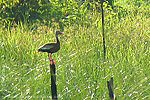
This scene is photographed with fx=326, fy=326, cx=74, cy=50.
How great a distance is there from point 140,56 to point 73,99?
120 cm

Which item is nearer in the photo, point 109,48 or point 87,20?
point 109,48

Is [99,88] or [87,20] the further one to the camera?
[87,20]

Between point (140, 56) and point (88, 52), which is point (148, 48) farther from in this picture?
point (88, 52)

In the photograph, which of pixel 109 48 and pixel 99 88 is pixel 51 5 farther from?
pixel 99 88

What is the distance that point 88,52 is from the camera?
432 centimetres

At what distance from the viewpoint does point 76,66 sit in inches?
153

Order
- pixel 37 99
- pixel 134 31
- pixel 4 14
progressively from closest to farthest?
pixel 37 99
pixel 134 31
pixel 4 14

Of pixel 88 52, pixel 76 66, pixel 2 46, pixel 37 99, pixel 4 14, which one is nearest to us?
pixel 37 99

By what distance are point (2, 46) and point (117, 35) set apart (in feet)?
5.77

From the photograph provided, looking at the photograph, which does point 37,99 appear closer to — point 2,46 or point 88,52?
point 88,52

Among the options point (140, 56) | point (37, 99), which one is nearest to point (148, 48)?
point (140, 56)

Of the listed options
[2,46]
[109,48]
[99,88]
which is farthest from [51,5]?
[99,88]

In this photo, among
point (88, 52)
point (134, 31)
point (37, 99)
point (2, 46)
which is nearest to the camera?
point (37, 99)

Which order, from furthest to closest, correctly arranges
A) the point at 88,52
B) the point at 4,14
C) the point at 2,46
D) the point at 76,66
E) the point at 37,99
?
the point at 4,14
the point at 2,46
the point at 88,52
the point at 76,66
the point at 37,99
